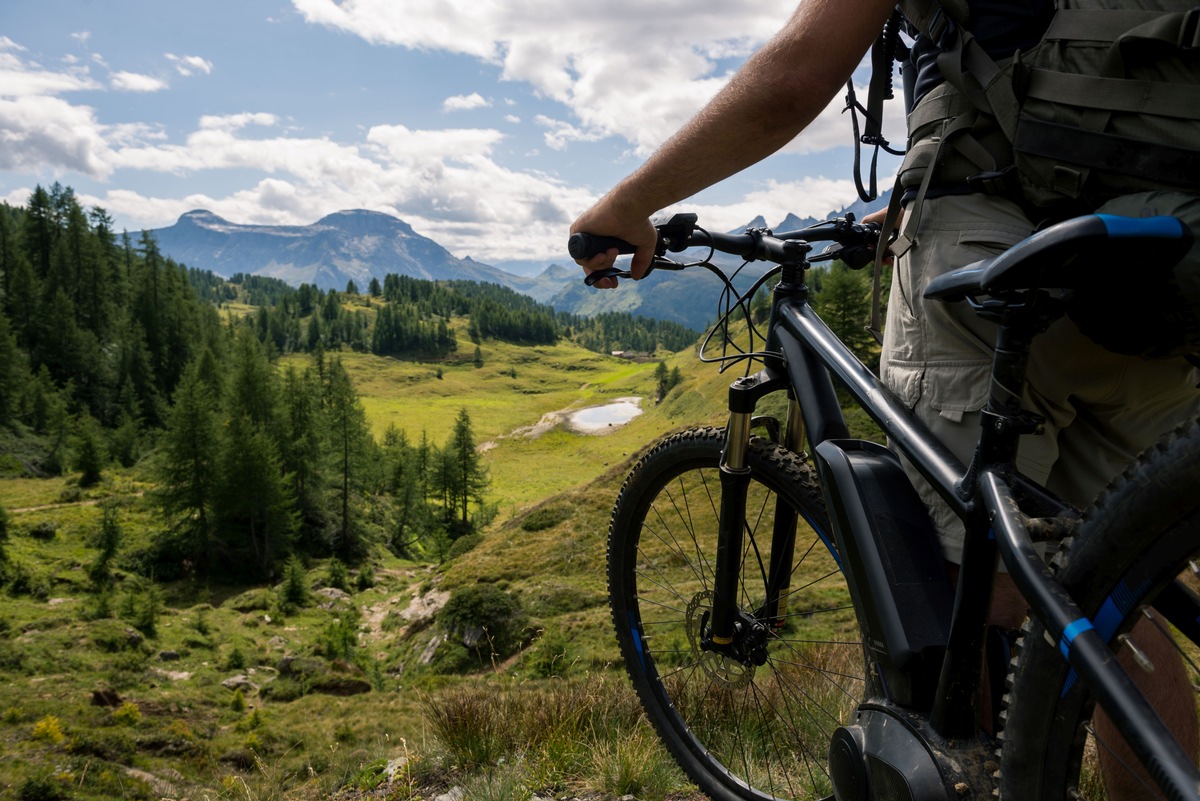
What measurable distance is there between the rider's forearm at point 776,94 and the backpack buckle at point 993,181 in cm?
41

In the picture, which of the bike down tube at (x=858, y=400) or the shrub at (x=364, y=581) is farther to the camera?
the shrub at (x=364, y=581)

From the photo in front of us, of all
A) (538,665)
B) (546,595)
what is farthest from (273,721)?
(538,665)

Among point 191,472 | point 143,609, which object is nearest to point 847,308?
point 143,609

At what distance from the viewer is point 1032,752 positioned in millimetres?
1581

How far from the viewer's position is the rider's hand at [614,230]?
7.92ft

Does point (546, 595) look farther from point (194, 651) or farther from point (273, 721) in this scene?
point (194, 651)

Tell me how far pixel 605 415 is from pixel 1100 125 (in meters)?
122

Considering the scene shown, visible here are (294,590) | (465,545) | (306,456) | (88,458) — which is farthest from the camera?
(88,458)

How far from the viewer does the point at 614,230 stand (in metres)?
2.48

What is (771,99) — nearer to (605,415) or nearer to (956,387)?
(956,387)

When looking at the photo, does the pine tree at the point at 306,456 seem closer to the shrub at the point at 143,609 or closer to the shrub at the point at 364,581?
the shrub at the point at 364,581

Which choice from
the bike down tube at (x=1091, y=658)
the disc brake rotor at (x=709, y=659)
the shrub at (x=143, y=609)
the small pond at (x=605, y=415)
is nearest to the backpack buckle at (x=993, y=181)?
the bike down tube at (x=1091, y=658)

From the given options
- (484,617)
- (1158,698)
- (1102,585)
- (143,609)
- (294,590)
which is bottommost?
(294,590)

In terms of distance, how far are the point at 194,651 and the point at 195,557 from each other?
54.2ft
